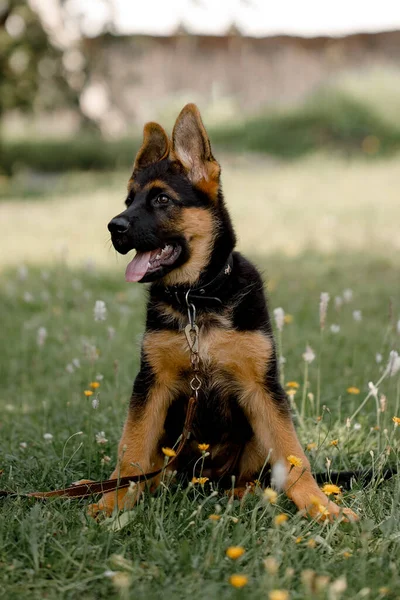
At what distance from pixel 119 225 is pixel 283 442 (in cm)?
122

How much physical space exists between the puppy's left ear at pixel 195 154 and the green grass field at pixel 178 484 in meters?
1.16

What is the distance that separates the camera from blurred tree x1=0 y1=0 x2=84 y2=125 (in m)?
16.0

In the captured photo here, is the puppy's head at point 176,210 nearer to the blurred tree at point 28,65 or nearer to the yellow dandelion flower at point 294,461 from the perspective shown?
the yellow dandelion flower at point 294,461

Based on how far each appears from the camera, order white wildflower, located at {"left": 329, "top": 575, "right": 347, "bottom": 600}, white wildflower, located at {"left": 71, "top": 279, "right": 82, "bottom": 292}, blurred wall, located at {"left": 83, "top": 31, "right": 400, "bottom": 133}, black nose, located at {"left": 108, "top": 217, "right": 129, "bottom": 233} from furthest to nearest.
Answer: blurred wall, located at {"left": 83, "top": 31, "right": 400, "bottom": 133}
white wildflower, located at {"left": 71, "top": 279, "right": 82, "bottom": 292}
black nose, located at {"left": 108, "top": 217, "right": 129, "bottom": 233}
white wildflower, located at {"left": 329, "top": 575, "right": 347, "bottom": 600}

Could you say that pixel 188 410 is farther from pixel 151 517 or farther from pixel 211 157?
pixel 211 157

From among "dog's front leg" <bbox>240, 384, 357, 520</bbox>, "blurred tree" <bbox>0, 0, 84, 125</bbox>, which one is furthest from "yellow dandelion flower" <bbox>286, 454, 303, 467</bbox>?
"blurred tree" <bbox>0, 0, 84, 125</bbox>

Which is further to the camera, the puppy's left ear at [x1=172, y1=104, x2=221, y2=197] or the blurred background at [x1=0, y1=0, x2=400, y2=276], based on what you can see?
the blurred background at [x1=0, y1=0, x2=400, y2=276]

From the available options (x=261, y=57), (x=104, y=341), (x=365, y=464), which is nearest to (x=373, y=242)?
(x=104, y=341)

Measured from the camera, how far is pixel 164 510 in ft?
10.3

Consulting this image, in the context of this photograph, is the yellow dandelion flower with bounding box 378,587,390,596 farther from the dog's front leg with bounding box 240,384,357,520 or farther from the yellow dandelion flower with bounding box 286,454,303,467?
the yellow dandelion flower with bounding box 286,454,303,467

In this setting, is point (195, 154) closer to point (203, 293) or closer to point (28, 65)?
point (203, 293)

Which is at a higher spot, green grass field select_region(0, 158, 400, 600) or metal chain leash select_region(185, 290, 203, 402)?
metal chain leash select_region(185, 290, 203, 402)

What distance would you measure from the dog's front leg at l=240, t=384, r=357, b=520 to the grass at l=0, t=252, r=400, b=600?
104 millimetres

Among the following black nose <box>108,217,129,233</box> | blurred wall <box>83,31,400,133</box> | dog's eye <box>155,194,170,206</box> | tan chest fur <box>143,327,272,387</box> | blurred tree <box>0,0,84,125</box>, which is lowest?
tan chest fur <box>143,327,272,387</box>
